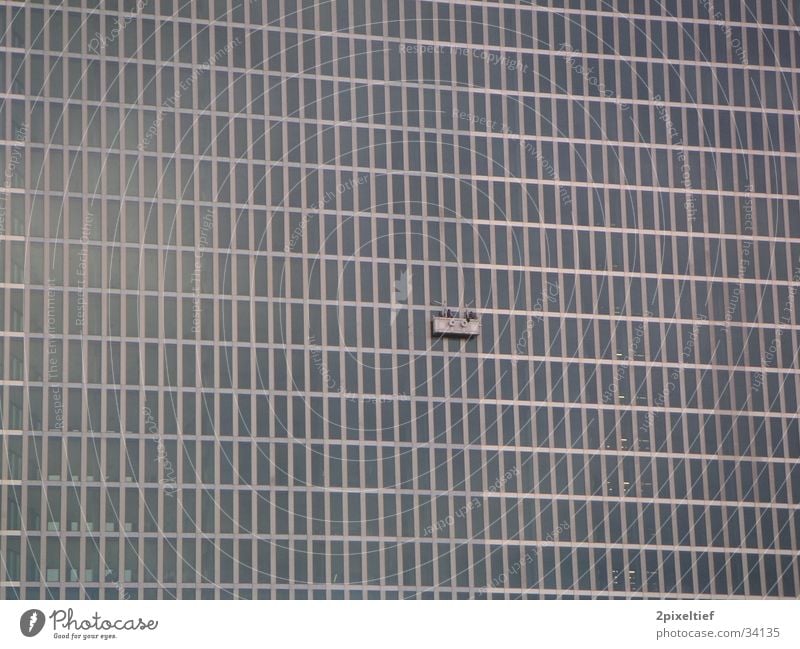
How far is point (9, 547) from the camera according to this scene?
195 metres

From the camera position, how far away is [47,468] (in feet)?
646
